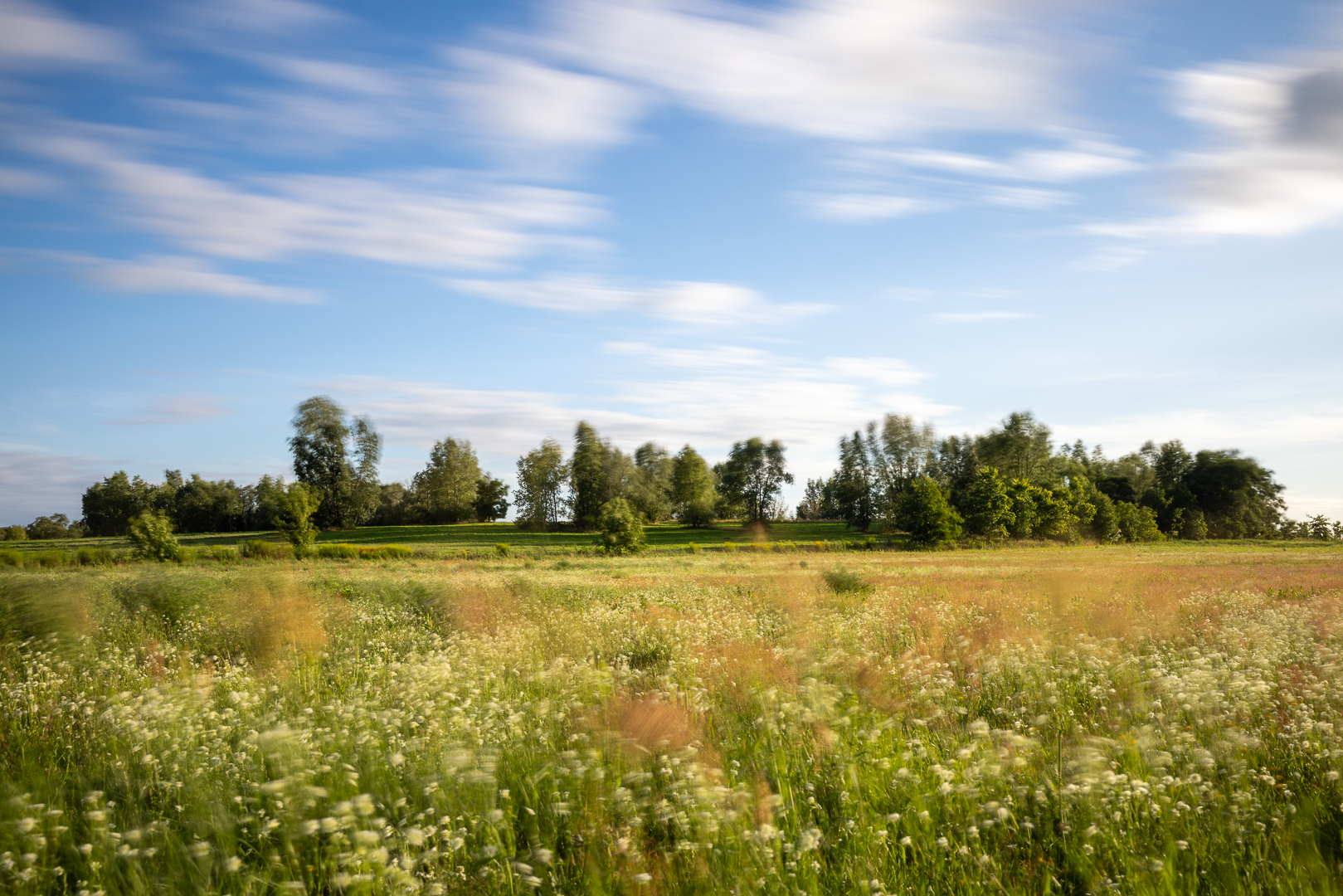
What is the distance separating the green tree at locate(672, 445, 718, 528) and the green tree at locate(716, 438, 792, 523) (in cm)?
891

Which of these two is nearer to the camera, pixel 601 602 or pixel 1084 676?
pixel 1084 676

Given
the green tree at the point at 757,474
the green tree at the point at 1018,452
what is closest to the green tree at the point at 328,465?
the green tree at the point at 757,474

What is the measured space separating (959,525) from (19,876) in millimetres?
Answer: 65275

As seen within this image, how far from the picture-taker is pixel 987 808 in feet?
12.3

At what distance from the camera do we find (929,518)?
60000 mm

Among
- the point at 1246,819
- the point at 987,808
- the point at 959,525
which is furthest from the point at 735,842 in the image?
the point at 959,525

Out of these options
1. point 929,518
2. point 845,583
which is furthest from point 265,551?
point 929,518

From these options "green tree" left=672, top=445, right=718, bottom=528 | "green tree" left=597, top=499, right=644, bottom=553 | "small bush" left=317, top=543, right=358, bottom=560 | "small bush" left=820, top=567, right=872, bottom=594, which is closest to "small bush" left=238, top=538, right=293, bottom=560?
"small bush" left=317, top=543, right=358, bottom=560

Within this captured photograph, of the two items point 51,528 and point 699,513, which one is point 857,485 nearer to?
point 699,513

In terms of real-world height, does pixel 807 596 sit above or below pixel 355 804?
below

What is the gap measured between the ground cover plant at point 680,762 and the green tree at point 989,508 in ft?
184

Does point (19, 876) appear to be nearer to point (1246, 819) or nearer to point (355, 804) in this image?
point (355, 804)

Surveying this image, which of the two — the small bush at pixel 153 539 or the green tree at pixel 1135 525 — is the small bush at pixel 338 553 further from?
the green tree at pixel 1135 525

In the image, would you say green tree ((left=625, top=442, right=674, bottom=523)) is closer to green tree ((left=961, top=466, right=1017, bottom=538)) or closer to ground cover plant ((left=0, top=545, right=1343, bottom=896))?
green tree ((left=961, top=466, right=1017, bottom=538))
